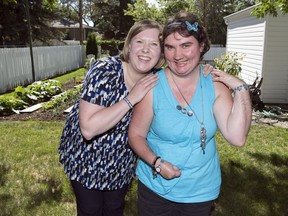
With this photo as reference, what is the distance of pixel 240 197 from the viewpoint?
12.9ft

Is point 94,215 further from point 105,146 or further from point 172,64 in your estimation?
point 172,64

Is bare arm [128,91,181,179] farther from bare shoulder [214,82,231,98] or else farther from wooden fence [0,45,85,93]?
wooden fence [0,45,85,93]

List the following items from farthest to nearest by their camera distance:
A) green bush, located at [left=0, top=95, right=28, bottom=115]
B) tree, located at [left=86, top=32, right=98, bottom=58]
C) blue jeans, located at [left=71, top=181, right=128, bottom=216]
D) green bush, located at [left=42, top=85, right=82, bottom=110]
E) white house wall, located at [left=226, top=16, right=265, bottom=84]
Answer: tree, located at [left=86, top=32, right=98, bottom=58] → white house wall, located at [left=226, top=16, right=265, bottom=84] → green bush, located at [left=42, top=85, right=82, bottom=110] → green bush, located at [left=0, top=95, right=28, bottom=115] → blue jeans, located at [left=71, top=181, right=128, bottom=216]

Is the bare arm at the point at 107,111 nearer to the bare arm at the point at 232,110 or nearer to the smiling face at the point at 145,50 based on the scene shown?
the smiling face at the point at 145,50

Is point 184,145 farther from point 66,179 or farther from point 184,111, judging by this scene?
point 66,179

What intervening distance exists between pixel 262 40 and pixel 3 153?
28.4ft

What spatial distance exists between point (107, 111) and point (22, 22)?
27.0 meters

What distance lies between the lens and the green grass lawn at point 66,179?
3.72m

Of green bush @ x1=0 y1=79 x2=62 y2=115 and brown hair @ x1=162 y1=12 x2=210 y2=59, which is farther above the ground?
brown hair @ x1=162 y1=12 x2=210 y2=59

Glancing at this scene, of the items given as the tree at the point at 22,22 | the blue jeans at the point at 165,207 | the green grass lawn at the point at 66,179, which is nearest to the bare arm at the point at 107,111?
the blue jeans at the point at 165,207

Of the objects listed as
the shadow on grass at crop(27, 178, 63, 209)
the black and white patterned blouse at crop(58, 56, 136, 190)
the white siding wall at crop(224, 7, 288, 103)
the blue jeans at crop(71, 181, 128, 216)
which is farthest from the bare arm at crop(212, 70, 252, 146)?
the white siding wall at crop(224, 7, 288, 103)

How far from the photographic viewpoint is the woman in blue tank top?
1.84 meters

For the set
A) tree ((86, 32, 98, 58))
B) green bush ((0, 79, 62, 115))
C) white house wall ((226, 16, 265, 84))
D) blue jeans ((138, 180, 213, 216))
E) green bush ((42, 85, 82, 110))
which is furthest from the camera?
tree ((86, 32, 98, 58))

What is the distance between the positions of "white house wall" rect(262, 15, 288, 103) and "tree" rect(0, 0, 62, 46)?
18.4m
